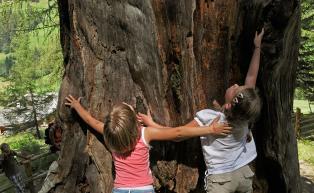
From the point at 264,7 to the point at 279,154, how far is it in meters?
1.80

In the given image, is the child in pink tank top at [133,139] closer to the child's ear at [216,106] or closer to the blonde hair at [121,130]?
the blonde hair at [121,130]

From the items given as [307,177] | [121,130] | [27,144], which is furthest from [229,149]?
[27,144]

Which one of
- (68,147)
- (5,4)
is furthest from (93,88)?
(5,4)

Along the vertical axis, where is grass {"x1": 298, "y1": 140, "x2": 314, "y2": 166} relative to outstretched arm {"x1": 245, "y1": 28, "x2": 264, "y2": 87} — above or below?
below

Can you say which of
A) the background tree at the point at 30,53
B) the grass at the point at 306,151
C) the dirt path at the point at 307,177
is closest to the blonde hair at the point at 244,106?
the dirt path at the point at 307,177

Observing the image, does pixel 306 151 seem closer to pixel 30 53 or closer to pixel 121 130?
pixel 121 130

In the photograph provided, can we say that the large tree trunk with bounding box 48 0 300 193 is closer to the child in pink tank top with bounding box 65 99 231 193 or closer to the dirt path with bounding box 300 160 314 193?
the child in pink tank top with bounding box 65 99 231 193

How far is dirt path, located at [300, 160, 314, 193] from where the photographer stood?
1081 cm

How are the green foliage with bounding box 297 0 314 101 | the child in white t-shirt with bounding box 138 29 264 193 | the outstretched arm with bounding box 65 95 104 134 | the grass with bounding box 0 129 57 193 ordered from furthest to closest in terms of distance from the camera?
1. the green foliage with bounding box 297 0 314 101
2. the grass with bounding box 0 129 57 193
3. the outstretched arm with bounding box 65 95 104 134
4. the child in white t-shirt with bounding box 138 29 264 193

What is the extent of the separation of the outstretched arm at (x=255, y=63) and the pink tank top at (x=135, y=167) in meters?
1.12

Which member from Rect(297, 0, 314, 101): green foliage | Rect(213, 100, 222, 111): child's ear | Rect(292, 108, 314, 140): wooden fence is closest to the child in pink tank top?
Rect(213, 100, 222, 111): child's ear

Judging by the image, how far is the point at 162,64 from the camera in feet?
13.8

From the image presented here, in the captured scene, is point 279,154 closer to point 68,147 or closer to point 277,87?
point 277,87

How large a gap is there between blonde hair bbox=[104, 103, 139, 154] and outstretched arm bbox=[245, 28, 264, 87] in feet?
3.89
